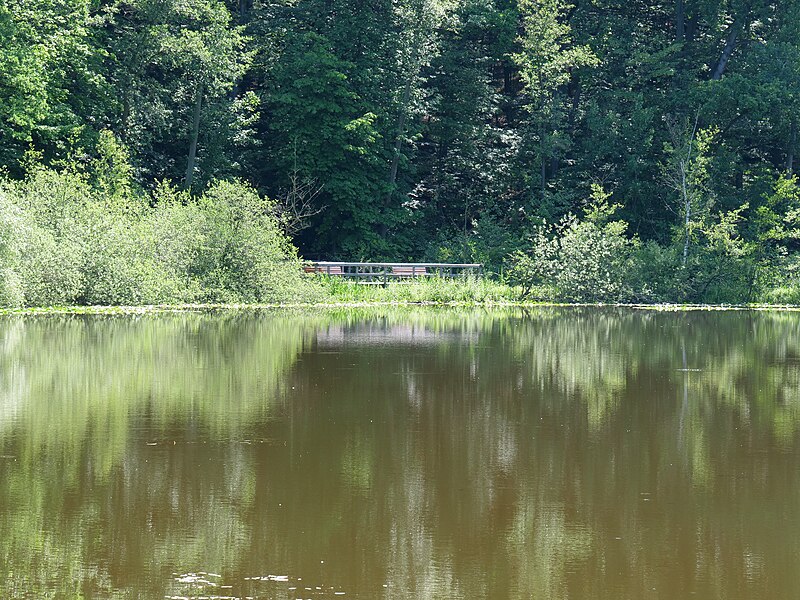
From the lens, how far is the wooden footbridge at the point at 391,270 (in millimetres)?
42812

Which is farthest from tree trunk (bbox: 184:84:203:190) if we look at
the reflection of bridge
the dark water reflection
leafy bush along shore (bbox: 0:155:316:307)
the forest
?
the dark water reflection

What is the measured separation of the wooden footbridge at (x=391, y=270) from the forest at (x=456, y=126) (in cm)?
116

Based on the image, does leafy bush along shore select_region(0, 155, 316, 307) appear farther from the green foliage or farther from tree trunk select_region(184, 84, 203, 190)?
the green foliage

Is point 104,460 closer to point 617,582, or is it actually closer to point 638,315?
point 617,582

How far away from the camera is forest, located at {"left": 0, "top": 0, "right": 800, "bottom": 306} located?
43344mm

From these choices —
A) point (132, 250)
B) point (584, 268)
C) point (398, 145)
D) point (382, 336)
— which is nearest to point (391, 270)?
point (584, 268)

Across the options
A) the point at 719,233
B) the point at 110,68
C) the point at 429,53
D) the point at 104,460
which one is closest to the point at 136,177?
the point at 110,68

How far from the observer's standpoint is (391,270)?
45.6 meters

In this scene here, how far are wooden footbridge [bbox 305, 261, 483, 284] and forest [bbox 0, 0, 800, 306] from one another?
116cm

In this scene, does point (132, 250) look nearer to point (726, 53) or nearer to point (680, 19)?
point (726, 53)

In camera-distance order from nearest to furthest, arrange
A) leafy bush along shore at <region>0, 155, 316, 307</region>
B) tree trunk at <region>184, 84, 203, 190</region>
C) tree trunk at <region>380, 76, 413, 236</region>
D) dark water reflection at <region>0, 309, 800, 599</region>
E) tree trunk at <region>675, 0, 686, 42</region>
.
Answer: dark water reflection at <region>0, 309, 800, 599</region>, leafy bush along shore at <region>0, 155, 316, 307</region>, tree trunk at <region>184, 84, 203, 190</region>, tree trunk at <region>380, 76, 413, 236</region>, tree trunk at <region>675, 0, 686, 42</region>

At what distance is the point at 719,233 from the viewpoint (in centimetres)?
4466

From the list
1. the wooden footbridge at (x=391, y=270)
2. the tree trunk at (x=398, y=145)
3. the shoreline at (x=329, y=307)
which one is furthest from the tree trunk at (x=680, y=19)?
the wooden footbridge at (x=391, y=270)

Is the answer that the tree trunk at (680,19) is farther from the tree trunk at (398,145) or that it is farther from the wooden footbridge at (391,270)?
the wooden footbridge at (391,270)
